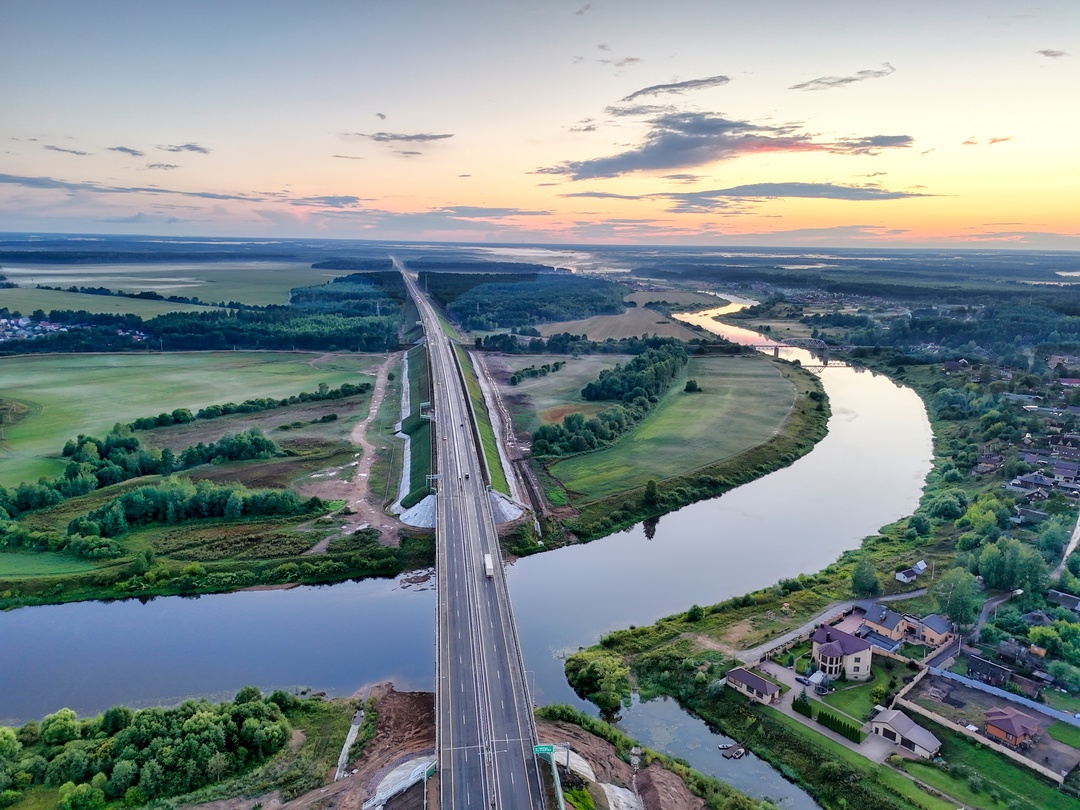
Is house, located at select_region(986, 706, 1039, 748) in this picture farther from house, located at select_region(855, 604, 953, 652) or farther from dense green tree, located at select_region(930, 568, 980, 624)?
dense green tree, located at select_region(930, 568, 980, 624)

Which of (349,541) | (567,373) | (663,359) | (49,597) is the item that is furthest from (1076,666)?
(567,373)

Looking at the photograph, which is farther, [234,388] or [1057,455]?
[234,388]

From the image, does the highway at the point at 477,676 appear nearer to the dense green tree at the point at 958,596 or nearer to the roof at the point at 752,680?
the roof at the point at 752,680

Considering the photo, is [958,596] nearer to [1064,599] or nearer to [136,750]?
[1064,599]

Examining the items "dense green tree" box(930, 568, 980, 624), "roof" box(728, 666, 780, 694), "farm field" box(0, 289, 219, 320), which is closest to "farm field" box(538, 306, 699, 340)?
"farm field" box(0, 289, 219, 320)

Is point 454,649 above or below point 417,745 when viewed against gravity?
above

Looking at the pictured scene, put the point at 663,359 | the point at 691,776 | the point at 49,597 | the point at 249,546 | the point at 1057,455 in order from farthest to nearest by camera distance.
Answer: the point at 663,359, the point at 1057,455, the point at 249,546, the point at 49,597, the point at 691,776

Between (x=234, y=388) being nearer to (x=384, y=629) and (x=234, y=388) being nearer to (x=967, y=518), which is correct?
(x=384, y=629)
